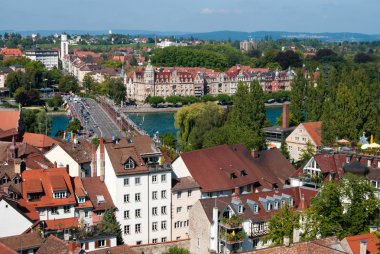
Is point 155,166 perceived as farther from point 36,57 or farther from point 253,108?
point 36,57

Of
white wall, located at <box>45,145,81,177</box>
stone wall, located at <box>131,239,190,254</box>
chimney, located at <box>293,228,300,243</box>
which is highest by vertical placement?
chimney, located at <box>293,228,300,243</box>

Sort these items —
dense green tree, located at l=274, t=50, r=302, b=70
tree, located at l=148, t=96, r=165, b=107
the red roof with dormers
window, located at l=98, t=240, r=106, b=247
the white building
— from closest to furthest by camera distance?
1. window, located at l=98, t=240, r=106, b=247
2. the red roof with dormers
3. tree, located at l=148, t=96, r=165, b=107
4. dense green tree, located at l=274, t=50, r=302, b=70
5. the white building

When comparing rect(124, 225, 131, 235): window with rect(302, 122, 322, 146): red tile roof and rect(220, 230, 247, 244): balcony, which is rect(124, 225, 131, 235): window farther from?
rect(302, 122, 322, 146): red tile roof

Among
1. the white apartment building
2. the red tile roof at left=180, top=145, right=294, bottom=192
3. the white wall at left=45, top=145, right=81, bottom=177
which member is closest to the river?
the white wall at left=45, top=145, right=81, bottom=177

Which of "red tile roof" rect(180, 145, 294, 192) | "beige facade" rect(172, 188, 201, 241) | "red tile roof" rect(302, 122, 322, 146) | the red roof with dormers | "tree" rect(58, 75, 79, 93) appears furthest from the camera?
"tree" rect(58, 75, 79, 93)

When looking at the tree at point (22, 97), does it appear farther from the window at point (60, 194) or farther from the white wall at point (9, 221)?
the white wall at point (9, 221)

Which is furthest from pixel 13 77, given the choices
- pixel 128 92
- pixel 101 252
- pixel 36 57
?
pixel 101 252

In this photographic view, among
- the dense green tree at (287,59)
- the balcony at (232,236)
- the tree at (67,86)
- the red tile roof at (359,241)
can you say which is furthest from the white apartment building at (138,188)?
the dense green tree at (287,59)
